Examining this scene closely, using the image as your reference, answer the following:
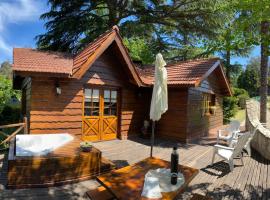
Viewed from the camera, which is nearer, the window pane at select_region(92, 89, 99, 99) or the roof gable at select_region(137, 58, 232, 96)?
the window pane at select_region(92, 89, 99, 99)

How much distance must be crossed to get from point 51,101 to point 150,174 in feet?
17.7

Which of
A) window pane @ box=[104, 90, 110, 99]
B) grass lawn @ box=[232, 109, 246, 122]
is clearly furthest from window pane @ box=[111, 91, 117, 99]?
grass lawn @ box=[232, 109, 246, 122]

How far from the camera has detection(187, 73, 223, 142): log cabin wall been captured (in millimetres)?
10908

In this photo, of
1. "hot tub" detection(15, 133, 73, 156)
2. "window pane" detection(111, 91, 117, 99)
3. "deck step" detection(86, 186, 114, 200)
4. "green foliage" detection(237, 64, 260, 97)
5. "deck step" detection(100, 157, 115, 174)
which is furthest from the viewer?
"green foliage" detection(237, 64, 260, 97)

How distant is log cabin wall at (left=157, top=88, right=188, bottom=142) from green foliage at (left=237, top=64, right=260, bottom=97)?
29675 millimetres

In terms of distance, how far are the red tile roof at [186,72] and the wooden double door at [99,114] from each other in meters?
1.90

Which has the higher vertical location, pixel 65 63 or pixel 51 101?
pixel 65 63

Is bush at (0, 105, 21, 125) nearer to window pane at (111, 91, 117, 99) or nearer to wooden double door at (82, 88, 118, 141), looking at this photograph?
wooden double door at (82, 88, 118, 141)

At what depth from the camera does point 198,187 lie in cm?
545

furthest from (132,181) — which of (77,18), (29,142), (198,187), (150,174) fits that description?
(77,18)

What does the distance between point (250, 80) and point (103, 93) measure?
32.8 m

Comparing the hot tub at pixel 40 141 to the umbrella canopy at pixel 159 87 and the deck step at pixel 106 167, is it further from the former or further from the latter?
the umbrella canopy at pixel 159 87

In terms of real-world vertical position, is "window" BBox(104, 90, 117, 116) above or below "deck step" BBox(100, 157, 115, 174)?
above

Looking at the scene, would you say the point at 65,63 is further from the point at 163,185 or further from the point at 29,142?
the point at 163,185
